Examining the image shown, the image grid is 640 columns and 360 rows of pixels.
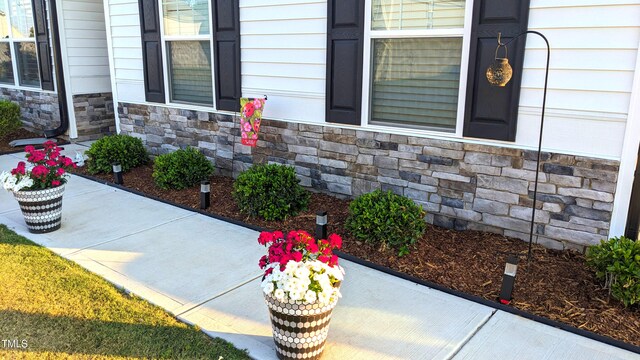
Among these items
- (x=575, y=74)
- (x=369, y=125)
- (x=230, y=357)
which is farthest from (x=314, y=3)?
(x=230, y=357)

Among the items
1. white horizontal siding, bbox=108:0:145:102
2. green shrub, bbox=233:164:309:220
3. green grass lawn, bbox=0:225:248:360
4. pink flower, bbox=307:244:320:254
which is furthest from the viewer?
white horizontal siding, bbox=108:0:145:102

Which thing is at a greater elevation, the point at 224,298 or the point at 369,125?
the point at 369,125

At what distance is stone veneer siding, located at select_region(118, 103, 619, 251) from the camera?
387cm

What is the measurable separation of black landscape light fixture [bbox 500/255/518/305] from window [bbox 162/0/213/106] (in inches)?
170

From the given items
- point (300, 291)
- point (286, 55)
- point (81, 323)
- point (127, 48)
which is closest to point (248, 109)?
point (286, 55)

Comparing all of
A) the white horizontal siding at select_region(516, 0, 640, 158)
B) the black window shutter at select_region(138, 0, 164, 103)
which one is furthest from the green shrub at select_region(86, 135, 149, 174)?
the white horizontal siding at select_region(516, 0, 640, 158)

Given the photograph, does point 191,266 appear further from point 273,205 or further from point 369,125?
point 369,125

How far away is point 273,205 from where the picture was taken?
15.9 feet

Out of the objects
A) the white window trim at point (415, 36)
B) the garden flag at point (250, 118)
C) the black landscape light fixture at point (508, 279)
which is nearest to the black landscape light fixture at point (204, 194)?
the garden flag at point (250, 118)

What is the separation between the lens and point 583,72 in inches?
145

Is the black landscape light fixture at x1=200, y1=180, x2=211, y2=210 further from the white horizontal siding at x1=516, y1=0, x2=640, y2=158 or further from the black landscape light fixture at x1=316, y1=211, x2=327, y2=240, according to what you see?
the white horizontal siding at x1=516, y1=0, x2=640, y2=158

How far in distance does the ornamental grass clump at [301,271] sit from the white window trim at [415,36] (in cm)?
214

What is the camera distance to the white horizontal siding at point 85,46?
816cm

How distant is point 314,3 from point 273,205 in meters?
2.05
